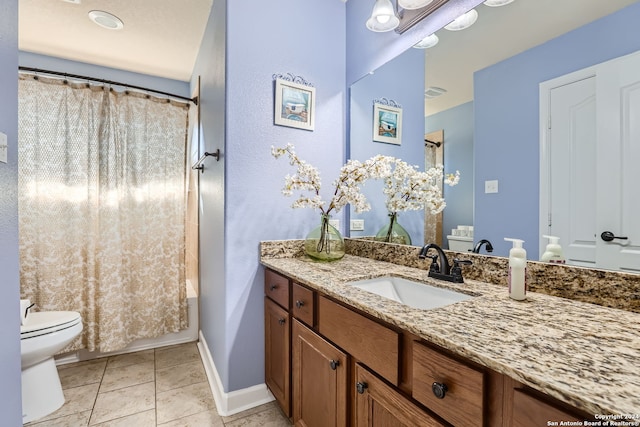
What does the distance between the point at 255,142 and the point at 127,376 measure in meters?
1.86

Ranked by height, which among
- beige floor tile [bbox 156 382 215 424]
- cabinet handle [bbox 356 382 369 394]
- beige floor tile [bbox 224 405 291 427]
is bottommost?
beige floor tile [bbox 156 382 215 424]

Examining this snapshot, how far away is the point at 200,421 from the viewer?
62.7 inches

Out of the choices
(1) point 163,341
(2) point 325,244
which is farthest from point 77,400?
(2) point 325,244

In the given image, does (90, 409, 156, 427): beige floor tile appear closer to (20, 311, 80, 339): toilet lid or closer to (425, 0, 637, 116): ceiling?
(20, 311, 80, 339): toilet lid

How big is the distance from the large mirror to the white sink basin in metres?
0.26

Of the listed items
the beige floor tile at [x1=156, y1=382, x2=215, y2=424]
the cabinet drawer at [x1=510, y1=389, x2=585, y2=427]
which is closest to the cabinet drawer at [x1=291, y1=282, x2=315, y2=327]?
the cabinet drawer at [x1=510, y1=389, x2=585, y2=427]

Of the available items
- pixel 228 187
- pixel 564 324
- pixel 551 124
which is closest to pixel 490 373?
pixel 564 324

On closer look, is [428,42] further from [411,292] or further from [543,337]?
[543,337]

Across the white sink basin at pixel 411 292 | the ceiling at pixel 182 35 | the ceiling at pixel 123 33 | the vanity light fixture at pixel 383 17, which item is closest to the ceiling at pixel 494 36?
the ceiling at pixel 182 35

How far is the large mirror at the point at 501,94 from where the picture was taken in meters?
0.92

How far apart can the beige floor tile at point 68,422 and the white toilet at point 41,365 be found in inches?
3.0

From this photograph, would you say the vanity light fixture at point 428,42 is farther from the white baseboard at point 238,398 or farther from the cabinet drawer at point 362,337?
the white baseboard at point 238,398

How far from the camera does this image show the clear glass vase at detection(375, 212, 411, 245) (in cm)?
158

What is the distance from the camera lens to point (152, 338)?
2.52m
